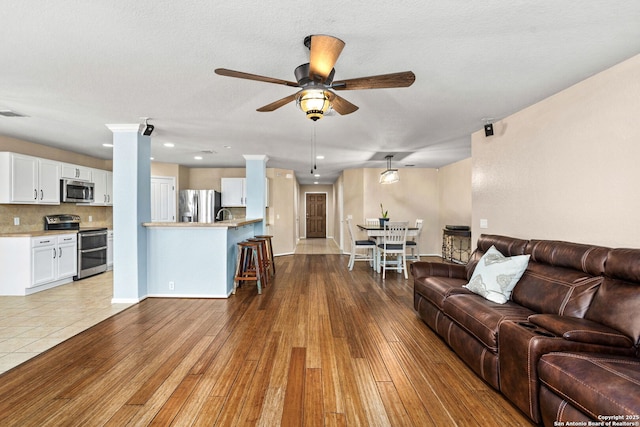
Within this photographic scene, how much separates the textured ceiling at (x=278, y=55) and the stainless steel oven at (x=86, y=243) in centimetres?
198

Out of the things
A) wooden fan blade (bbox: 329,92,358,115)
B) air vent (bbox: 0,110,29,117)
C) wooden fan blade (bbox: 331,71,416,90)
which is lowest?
wooden fan blade (bbox: 329,92,358,115)

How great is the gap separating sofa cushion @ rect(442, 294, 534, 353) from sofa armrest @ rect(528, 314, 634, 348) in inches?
10.1

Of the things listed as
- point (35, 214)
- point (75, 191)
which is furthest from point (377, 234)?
point (35, 214)

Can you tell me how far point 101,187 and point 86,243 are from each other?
4.48ft

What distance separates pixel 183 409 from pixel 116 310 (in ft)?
8.05

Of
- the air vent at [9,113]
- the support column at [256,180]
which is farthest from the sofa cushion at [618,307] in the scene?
the air vent at [9,113]

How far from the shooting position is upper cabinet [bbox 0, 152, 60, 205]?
14.2 ft

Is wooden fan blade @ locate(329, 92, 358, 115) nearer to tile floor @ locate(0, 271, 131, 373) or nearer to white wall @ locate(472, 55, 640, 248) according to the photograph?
white wall @ locate(472, 55, 640, 248)

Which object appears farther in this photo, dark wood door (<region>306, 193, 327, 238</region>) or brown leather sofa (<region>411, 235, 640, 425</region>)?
dark wood door (<region>306, 193, 327, 238</region>)

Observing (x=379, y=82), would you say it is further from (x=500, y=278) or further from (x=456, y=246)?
(x=456, y=246)

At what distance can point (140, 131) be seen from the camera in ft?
13.0

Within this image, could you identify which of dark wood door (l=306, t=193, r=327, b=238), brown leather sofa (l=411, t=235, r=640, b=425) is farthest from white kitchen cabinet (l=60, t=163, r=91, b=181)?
dark wood door (l=306, t=193, r=327, b=238)

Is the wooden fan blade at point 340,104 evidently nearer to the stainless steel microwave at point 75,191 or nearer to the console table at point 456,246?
the console table at point 456,246

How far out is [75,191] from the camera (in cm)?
533
